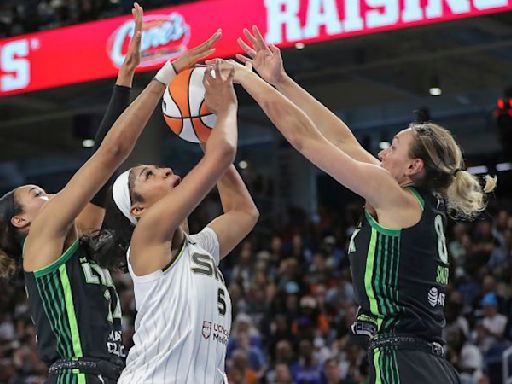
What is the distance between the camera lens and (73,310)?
15.1 feet

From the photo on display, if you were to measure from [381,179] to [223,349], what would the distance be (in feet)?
3.27

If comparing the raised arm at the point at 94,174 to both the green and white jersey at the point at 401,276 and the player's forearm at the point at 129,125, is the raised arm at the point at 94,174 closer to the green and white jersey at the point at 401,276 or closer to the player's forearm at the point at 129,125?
the player's forearm at the point at 129,125

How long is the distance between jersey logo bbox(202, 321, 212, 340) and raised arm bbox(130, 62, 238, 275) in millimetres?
304

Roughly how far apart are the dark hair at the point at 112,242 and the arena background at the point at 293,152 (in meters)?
4.01

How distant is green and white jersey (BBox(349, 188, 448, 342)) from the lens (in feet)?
14.5

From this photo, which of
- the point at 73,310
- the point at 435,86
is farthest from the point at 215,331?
the point at 435,86

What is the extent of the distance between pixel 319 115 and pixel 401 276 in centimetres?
117

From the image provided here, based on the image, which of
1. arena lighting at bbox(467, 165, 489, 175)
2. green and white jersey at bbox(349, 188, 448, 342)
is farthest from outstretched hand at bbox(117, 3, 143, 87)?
arena lighting at bbox(467, 165, 489, 175)

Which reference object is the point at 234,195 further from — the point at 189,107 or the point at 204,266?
the point at 204,266

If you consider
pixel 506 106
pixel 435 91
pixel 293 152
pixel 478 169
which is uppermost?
pixel 506 106

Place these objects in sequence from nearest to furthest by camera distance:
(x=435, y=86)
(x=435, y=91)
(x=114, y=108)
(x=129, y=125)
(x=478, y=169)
Result: (x=129, y=125) < (x=114, y=108) < (x=435, y=86) < (x=435, y=91) < (x=478, y=169)

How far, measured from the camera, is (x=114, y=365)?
4629 mm

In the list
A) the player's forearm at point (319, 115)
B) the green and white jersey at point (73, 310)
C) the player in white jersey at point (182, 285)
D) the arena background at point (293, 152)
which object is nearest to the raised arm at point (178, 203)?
the player in white jersey at point (182, 285)

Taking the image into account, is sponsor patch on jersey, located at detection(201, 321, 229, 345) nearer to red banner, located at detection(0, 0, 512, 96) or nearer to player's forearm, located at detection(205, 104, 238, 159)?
player's forearm, located at detection(205, 104, 238, 159)
